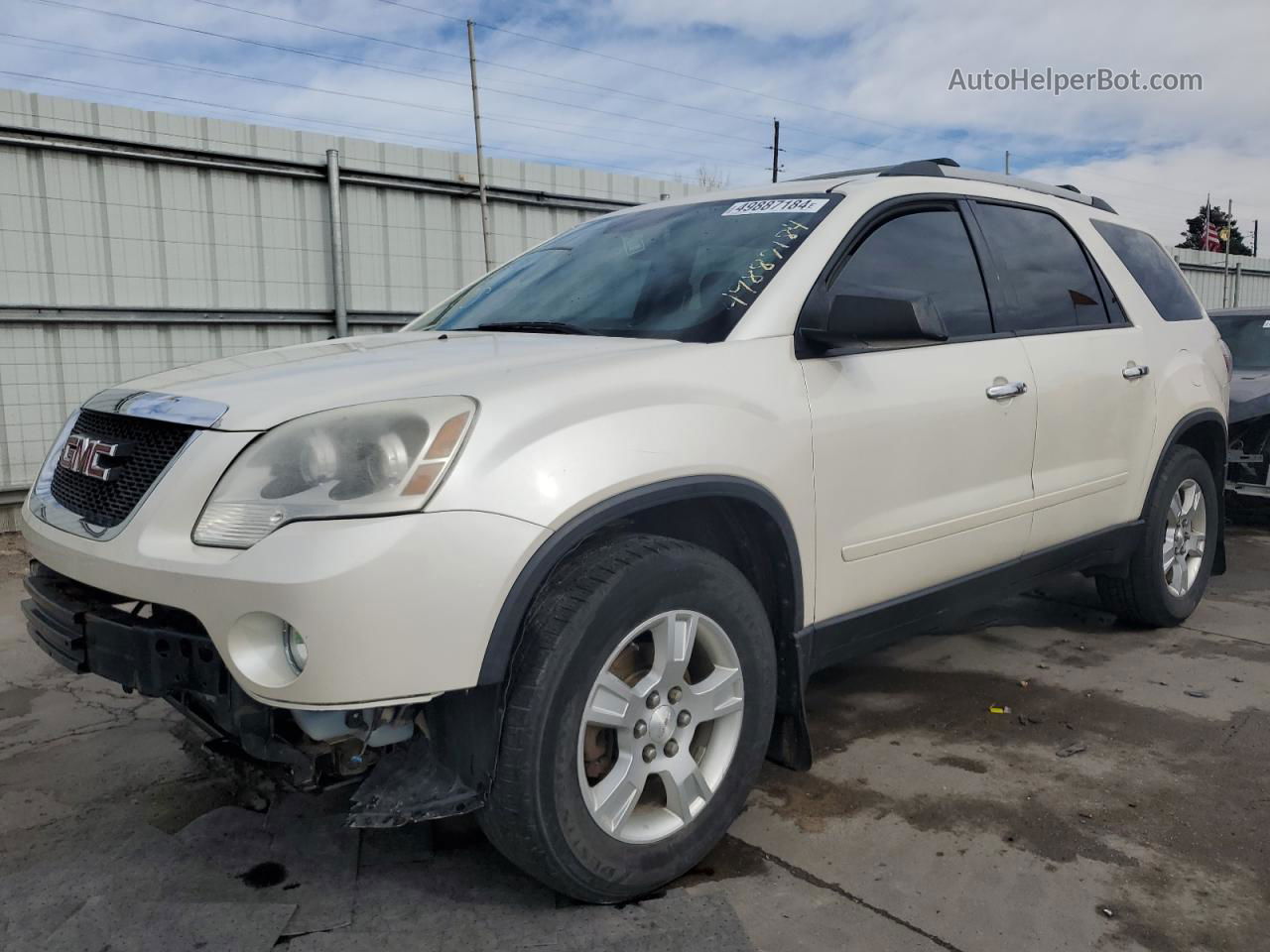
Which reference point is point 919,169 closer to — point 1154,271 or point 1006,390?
point 1006,390

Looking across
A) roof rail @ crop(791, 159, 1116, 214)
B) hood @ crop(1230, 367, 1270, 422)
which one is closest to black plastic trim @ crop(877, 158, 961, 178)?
roof rail @ crop(791, 159, 1116, 214)

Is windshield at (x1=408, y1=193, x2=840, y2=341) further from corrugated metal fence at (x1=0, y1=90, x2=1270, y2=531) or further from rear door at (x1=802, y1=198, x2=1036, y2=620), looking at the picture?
corrugated metal fence at (x1=0, y1=90, x2=1270, y2=531)

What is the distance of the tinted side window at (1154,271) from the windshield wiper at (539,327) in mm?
2490

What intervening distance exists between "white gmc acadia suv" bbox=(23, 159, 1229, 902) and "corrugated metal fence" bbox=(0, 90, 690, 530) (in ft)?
16.3

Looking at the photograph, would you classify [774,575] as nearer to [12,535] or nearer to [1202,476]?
Result: [1202,476]

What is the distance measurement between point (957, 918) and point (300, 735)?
5.12 feet

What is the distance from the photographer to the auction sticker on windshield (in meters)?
3.13

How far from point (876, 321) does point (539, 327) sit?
1015 mm

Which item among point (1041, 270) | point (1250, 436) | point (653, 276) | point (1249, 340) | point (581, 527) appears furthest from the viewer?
point (1249, 340)

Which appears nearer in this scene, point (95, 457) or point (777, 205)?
point (95, 457)

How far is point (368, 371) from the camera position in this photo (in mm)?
2414

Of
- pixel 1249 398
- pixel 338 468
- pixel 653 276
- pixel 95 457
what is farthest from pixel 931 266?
pixel 1249 398

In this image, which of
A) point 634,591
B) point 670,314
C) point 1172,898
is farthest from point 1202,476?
point 634,591

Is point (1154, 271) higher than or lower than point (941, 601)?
higher
